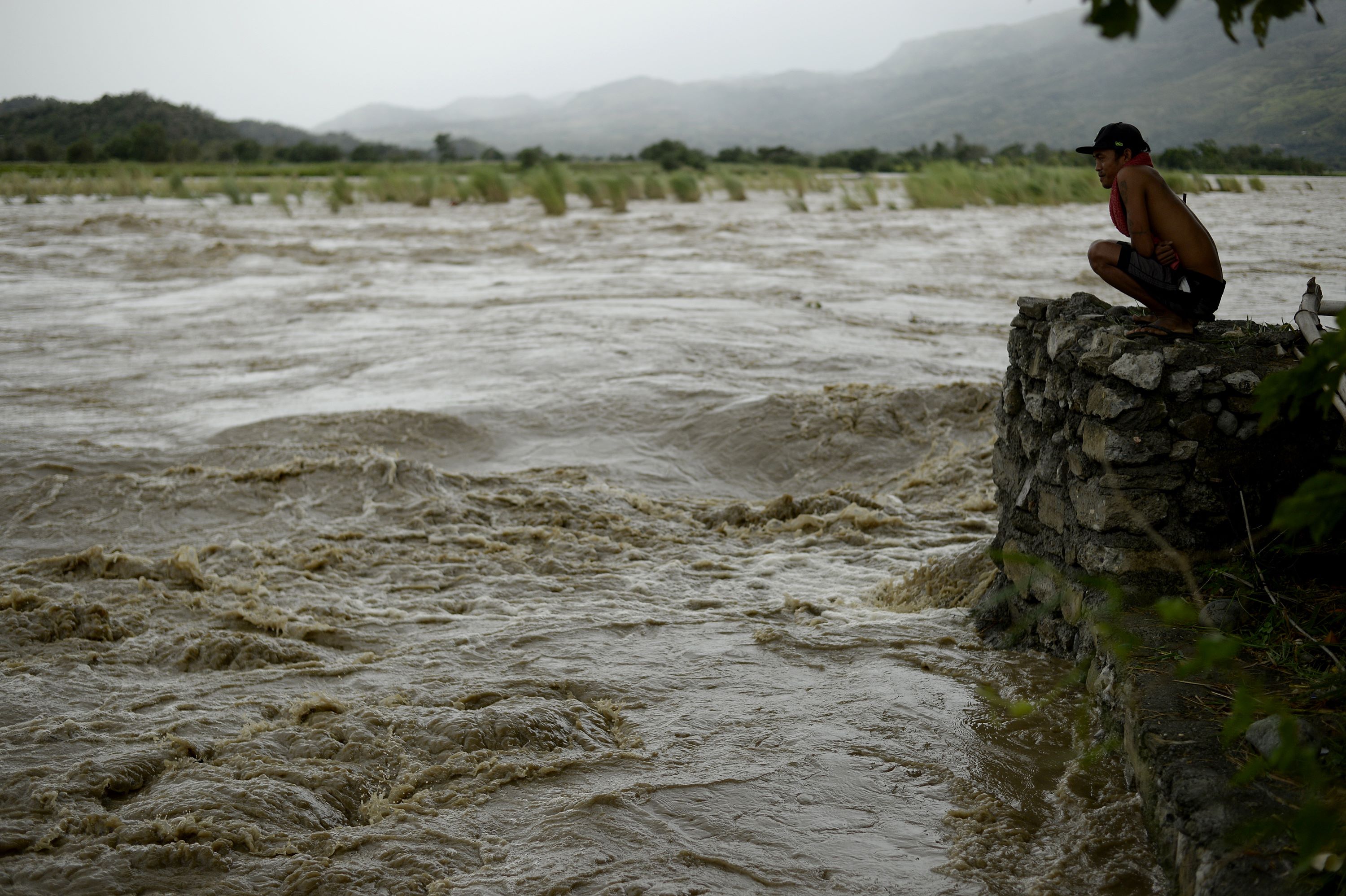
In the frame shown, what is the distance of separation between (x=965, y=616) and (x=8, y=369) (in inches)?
372

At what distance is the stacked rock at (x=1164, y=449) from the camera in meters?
3.20

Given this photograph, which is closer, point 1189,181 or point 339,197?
point 1189,181

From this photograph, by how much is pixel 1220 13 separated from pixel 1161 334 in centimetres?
216

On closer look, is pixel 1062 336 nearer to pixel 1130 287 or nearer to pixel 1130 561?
pixel 1130 287

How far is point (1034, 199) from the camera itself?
2150cm

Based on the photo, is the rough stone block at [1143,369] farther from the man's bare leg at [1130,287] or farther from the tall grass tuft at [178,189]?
the tall grass tuft at [178,189]

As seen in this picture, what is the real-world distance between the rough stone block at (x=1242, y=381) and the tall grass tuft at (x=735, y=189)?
78.4ft

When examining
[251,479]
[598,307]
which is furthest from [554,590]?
[598,307]

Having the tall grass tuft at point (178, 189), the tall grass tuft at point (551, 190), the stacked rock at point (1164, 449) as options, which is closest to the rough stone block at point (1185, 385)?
the stacked rock at point (1164, 449)

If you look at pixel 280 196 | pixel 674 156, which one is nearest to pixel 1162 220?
pixel 280 196

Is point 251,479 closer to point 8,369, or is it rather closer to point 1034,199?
point 8,369

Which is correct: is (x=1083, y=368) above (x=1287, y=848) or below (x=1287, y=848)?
above

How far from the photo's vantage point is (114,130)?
5572 cm

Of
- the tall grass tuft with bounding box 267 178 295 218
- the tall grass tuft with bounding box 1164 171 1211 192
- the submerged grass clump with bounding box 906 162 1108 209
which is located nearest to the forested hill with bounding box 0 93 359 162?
the tall grass tuft with bounding box 267 178 295 218
